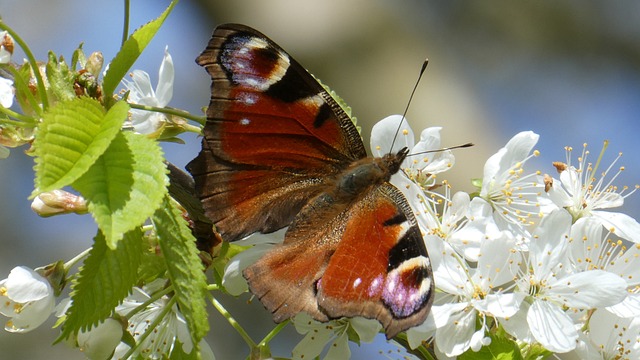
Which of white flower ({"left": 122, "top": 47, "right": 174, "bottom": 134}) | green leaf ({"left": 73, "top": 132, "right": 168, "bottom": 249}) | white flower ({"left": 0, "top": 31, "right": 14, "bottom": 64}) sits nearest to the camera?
green leaf ({"left": 73, "top": 132, "right": 168, "bottom": 249})

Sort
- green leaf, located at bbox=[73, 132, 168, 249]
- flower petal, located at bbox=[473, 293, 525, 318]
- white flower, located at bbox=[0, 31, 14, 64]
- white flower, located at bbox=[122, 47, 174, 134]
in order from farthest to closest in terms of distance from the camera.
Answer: white flower, located at bbox=[122, 47, 174, 134] → white flower, located at bbox=[0, 31, 14, 64] → flower petal, located at bbox=[473, 293, 525, 318] → green leaf, located at bbox=[73, 132, 168, 249]

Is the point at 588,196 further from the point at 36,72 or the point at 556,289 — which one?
the point at 36,72

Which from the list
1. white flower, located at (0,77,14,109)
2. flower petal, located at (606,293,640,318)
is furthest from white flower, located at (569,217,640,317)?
white flower, located at (0,77,14,109)

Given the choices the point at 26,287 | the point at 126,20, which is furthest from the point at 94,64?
the point at 26,287

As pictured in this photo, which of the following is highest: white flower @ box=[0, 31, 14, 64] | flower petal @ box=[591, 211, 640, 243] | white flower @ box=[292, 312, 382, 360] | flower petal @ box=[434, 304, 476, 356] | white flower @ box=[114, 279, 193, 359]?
flower petal @ box=[591, 211, 640, 243]

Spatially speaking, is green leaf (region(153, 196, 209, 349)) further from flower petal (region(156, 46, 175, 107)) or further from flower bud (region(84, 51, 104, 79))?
flower petal (region(156, 46, 175, 107))

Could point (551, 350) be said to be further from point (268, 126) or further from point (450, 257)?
point (268, 126)
